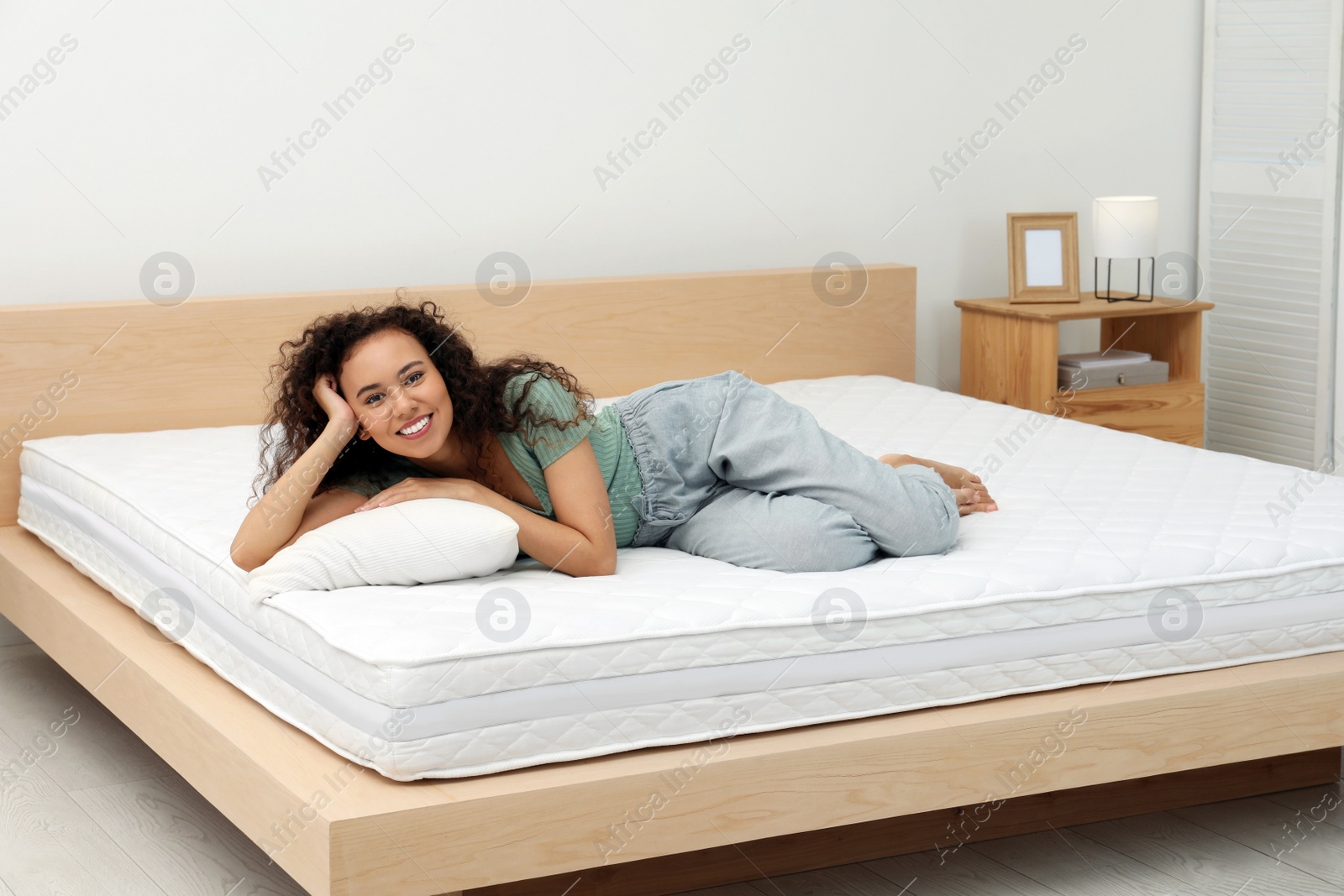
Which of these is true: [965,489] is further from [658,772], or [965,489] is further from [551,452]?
[658,772]

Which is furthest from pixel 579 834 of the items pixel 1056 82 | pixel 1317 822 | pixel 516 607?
pixel 1056 82

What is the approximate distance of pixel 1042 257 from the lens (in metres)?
3.82

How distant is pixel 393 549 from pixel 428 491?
114 mm

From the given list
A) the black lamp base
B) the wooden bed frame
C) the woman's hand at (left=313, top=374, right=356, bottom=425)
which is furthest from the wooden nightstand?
the woman's hand at (left=313, top=374, right=356, bottom=425)

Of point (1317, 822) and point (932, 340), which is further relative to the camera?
point (932, 340)

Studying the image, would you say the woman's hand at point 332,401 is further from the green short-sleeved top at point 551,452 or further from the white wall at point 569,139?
the white wall at point 569,139

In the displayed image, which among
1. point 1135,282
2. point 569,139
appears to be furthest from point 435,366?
point 1135,282

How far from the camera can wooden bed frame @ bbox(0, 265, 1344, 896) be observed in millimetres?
1578

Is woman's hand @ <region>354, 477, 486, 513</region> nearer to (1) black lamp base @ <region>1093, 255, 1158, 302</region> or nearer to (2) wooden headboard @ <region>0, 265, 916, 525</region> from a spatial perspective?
(2) wooden headboard @ <region>0, 265, 916, 525</region>

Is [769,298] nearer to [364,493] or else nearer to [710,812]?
[364,493]

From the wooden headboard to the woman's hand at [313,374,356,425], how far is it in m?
1.20

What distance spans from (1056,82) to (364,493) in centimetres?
269

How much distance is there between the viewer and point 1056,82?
403 centimetres

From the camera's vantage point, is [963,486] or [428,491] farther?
[963,486]
